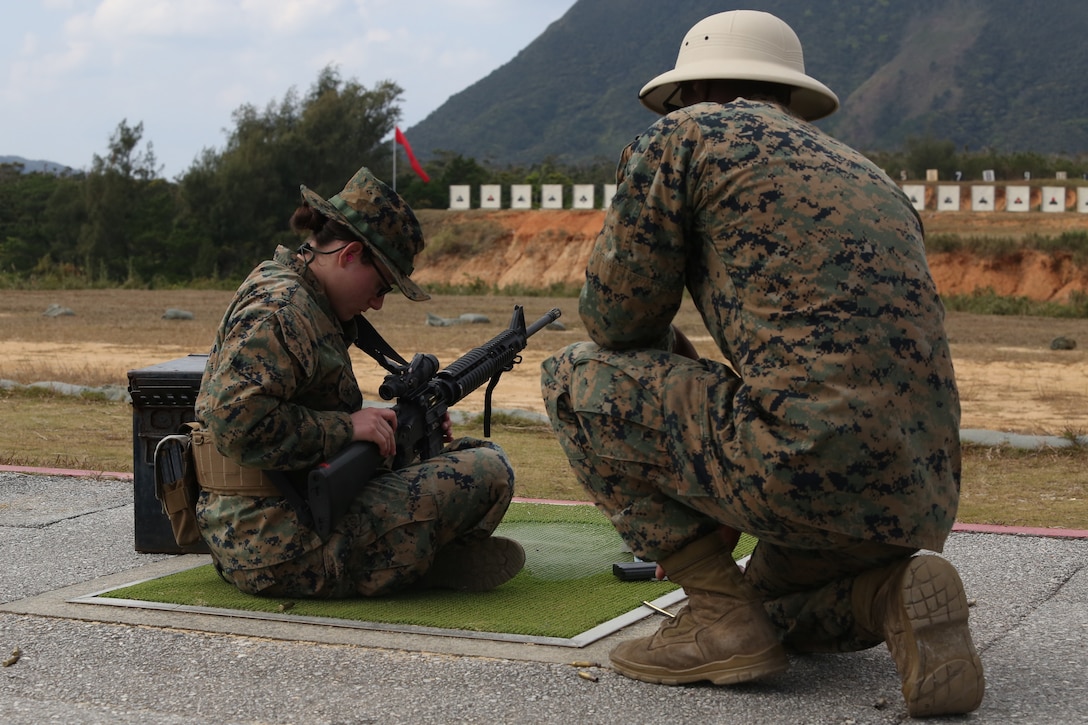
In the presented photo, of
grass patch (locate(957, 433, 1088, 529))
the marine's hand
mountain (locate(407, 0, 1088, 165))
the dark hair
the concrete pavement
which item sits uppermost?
mountain (locate(407, 0, 1088, 165))

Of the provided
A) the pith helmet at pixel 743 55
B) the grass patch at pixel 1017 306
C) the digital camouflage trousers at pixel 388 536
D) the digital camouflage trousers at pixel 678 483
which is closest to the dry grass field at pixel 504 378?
the grass patch at pixel 1017 306

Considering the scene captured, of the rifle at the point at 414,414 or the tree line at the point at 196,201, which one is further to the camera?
the tree line at the point at 196,201

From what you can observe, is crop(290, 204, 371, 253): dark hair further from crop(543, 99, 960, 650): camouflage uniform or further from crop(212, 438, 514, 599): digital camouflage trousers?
crop(543, 99, 960, 650): camouflage uniform

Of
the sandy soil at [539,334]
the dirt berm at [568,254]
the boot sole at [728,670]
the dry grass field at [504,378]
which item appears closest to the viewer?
the boot sole at [728,670]

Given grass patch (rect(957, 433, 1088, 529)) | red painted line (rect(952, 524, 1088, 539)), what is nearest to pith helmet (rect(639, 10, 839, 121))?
red painted line (rect(952, 524, 1088, 539))

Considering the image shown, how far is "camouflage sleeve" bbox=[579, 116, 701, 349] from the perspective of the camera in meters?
3.09

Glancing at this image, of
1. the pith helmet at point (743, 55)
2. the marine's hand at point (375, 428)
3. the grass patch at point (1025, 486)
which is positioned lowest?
the grass patch at point (1025, 486)

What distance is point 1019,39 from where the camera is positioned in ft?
520

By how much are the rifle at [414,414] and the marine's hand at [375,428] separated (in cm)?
2

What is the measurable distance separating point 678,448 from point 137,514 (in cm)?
249

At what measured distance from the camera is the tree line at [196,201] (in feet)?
130

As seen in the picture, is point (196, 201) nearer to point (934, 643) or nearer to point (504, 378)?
point (504, 378)

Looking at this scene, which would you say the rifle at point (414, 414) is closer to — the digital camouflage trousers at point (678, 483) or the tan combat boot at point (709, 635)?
the digital camouflage trousers at point (678, 483)

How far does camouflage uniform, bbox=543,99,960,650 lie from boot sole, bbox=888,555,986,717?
0.11 m
